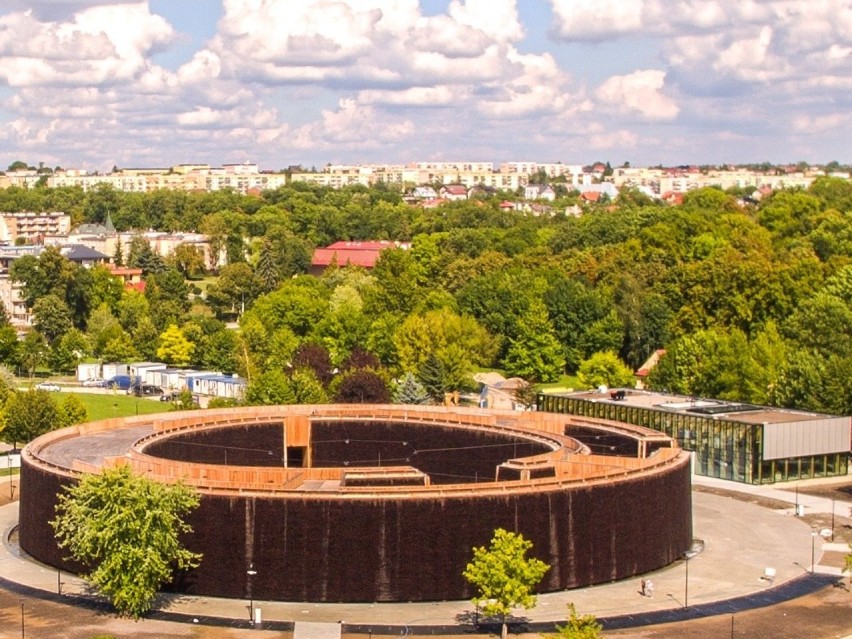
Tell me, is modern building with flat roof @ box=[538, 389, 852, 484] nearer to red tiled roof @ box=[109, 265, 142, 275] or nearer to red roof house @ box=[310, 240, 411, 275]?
red roof house @ box=[310, 240, 411, 275]

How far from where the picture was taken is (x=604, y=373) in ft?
355

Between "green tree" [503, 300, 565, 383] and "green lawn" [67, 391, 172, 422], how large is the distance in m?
28.4

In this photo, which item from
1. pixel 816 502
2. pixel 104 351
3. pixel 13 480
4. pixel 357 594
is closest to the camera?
pixel 357 594

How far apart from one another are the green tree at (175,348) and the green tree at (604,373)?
38082 millimetres

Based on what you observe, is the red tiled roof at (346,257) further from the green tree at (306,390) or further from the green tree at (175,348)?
the green tree at (306,390)

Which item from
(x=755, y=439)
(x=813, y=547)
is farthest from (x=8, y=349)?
(x=813, y=547)

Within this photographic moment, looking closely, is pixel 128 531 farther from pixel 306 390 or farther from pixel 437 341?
pixel 437 341

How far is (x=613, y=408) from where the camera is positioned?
282 feet

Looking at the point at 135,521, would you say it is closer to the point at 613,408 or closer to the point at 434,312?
the point at 613,408

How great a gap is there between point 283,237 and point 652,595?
142306 mm

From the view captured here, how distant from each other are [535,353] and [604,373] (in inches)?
363

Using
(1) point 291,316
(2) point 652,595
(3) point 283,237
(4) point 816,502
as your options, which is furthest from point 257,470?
(3) point 283,237

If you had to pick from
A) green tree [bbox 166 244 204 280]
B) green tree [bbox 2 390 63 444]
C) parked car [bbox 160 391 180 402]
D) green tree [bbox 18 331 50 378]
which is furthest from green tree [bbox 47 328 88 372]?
green tree [bbox 166 244 204 280]

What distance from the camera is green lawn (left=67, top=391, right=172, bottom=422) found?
10412cm
